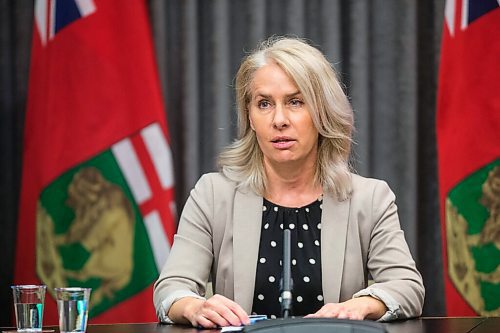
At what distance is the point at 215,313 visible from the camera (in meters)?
2.23

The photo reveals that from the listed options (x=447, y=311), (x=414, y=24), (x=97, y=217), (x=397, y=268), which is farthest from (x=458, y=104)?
(x=97, y=217)

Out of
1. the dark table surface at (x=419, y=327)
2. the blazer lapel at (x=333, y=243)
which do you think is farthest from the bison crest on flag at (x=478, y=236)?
the dark table surface at (x=419, y=327)

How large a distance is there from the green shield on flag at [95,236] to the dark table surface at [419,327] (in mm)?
1305

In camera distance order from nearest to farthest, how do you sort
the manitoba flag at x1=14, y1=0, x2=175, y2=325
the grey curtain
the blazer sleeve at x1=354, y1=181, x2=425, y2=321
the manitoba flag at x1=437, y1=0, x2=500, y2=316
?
1. the blazer sleeve at x1=354, y1=181, x2=425, y2=321
2. the manitoba flag at x1=437, y1=0, x2=500, y2=316
3. the manitoba flag at x1=14, y1=0, x2=175, y2=325
4. the grey curtain

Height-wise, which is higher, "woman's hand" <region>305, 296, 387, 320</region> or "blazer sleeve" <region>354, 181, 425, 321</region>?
"blazer sleeve" <region>354, 181, 425, 321</region>

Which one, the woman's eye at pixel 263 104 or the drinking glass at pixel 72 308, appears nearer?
the drinking glass at pixel 72 308

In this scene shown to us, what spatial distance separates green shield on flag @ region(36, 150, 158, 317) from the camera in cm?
362

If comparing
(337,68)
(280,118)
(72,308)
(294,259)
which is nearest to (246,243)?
(294,259)

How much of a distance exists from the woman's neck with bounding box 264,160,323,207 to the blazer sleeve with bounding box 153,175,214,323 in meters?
0.19

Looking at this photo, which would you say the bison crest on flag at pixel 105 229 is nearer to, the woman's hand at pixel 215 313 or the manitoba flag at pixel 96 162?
the manitoba flag at pixel 96 162

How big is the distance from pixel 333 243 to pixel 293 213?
6.8 inches

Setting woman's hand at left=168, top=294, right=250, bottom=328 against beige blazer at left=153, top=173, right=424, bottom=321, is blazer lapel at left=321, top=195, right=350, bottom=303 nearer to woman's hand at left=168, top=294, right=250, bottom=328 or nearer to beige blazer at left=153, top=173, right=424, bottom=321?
beige blazer at left=153, top=173, right=424, bottom=321

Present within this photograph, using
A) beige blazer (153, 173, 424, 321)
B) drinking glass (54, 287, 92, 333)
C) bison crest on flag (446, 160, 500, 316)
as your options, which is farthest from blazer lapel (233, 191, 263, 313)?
bison crest on flag (446, 160, 500, 316)

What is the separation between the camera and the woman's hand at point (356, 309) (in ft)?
7.43
